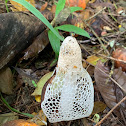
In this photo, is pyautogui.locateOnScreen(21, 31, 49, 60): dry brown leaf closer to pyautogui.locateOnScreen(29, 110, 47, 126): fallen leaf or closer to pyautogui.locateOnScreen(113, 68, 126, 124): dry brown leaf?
pyautogui.locateOnScreen(29, 110, 47, 126): fallen leaf

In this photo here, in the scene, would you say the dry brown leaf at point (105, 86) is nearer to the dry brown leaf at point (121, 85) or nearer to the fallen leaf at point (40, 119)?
the dry brown leaf at point (121, 85)

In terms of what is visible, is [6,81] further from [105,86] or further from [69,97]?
[105,86]

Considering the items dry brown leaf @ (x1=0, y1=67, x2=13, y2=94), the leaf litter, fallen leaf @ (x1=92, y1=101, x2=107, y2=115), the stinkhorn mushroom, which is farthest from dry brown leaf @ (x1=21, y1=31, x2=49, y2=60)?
fallen leaf @ (x1=92, y1=101, x2=107, y2=115)

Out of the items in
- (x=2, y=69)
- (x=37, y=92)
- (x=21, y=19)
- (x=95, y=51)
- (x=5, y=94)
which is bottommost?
(x=95, y=51)

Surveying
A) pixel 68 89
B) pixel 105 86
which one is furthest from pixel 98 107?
pixel 68 89

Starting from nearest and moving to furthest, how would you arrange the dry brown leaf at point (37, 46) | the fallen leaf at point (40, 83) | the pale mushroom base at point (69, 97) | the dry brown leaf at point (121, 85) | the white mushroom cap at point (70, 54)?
the white mushroom cap at point (70, 54) → the pale mushroom base at point (69, 97) → the dry brown leaf at point (121, 85) → the fallen leaf at point (40, 83) → the dry brown leaf at point (37, 46)

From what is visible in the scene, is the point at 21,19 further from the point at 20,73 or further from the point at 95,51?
the point at 95,51

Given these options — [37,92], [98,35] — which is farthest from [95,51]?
[37,92]

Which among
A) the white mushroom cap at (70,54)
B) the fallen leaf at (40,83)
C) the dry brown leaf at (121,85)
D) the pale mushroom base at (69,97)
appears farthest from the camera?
the fallen leaf at (40,83)

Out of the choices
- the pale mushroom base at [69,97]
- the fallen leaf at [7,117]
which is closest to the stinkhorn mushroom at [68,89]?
the pale mushroom base at [69,97]
